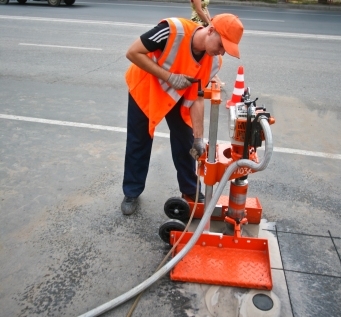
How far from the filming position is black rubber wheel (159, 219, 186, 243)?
2811 millimetres

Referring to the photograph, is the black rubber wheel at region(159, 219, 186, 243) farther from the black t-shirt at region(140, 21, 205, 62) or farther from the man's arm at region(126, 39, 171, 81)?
the black t-shirt at region(140, 21, 205, 62)

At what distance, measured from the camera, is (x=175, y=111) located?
116 inches

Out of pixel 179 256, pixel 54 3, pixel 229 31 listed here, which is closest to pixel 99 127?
pixel 179 256

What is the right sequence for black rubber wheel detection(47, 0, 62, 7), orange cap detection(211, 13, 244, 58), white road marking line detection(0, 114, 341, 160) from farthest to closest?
black rubber wheel detection(47, 0, 62, 7), white road marking line detection(0, 114, 341, 160), orange cap detection(211, 13, 244, 58)

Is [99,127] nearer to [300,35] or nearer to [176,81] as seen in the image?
[176,81]

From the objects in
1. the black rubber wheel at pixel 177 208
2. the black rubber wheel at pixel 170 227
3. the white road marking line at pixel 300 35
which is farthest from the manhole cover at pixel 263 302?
the white road marking line at pixel 300 35

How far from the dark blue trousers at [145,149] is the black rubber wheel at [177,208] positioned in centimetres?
26

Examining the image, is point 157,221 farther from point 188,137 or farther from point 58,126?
point 58,126

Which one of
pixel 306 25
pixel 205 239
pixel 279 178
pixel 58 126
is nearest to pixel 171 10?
pixel 306 25

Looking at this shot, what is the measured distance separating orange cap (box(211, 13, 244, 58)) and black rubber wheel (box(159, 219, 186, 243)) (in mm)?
1250

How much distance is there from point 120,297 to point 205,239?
72 cm

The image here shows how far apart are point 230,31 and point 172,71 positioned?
0.54 metres

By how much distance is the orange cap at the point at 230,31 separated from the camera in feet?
7.34

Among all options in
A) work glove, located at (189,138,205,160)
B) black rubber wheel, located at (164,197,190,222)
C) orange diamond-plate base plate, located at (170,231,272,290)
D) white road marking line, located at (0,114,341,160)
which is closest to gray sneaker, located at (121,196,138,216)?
A: black rubber wheel, located at (164,197,190,222)
